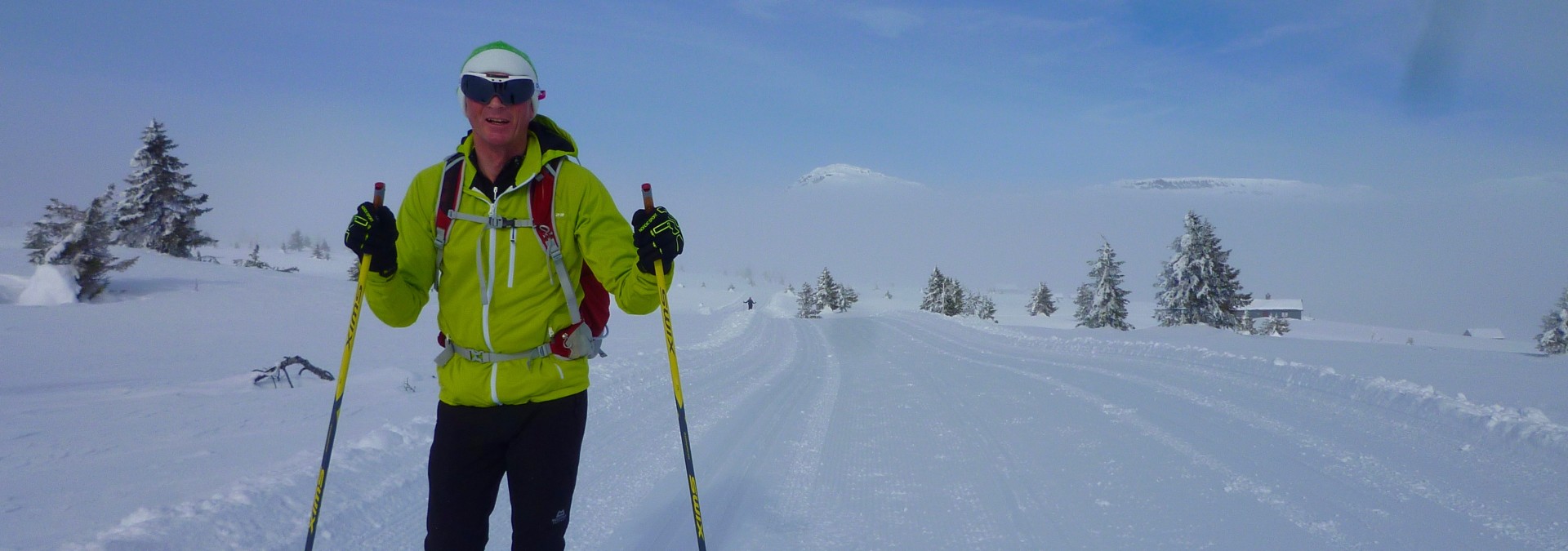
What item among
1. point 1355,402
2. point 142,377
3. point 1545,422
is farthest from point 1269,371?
point 142,377

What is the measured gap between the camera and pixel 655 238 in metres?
2.56

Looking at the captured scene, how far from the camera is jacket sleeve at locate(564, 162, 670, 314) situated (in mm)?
2512

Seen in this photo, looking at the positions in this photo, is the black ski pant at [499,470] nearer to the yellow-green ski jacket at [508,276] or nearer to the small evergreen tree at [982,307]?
the yellow-green ski jacket at [508,276]

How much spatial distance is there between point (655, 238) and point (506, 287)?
0.53m

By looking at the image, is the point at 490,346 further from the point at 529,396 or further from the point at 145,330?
the point at 145,330

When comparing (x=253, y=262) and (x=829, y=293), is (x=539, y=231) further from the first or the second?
(x=829, y=293)

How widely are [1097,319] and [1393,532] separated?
41.0 m

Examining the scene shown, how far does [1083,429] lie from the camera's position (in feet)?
21.8

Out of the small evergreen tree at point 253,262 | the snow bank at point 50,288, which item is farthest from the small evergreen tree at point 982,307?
the snow bank at point 50,288

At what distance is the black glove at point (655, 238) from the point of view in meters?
2.53

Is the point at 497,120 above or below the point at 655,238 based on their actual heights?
above

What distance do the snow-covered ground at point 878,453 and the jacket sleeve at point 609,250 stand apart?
6.41 ft

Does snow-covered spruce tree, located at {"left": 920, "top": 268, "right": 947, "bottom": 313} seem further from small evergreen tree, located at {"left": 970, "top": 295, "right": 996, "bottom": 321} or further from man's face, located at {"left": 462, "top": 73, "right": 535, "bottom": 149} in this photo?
man's face, located at {"left": 462, "top": 73, "right": 535, "bottom": 149}

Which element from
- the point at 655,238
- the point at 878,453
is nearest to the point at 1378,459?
the point at 878,453
